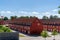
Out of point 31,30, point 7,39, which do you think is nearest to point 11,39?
point 7,39

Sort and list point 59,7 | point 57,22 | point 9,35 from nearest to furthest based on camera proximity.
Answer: point 9,35, point 59,7, point 57,22

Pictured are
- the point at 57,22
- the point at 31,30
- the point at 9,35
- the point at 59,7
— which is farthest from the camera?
the point at 57,22

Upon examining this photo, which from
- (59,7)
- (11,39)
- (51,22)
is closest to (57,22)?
(51,22)

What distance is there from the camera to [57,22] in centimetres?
6044

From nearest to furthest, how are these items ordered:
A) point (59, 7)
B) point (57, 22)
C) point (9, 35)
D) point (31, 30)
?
point (9, 35), point (59, 7), point (31, 30), point (57, 22)

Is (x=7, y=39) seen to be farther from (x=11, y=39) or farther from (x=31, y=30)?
(x=31, y=30)

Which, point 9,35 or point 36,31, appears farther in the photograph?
point 36,31

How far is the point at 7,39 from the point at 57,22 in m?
46.0

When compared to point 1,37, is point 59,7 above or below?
above

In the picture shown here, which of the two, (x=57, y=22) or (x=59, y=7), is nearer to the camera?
(x=59, y=7)

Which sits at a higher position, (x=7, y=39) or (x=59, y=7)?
(x=59, y=7)

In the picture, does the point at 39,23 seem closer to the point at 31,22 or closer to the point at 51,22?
the point at 31,22

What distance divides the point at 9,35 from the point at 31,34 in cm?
3027

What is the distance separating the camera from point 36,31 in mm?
46500
